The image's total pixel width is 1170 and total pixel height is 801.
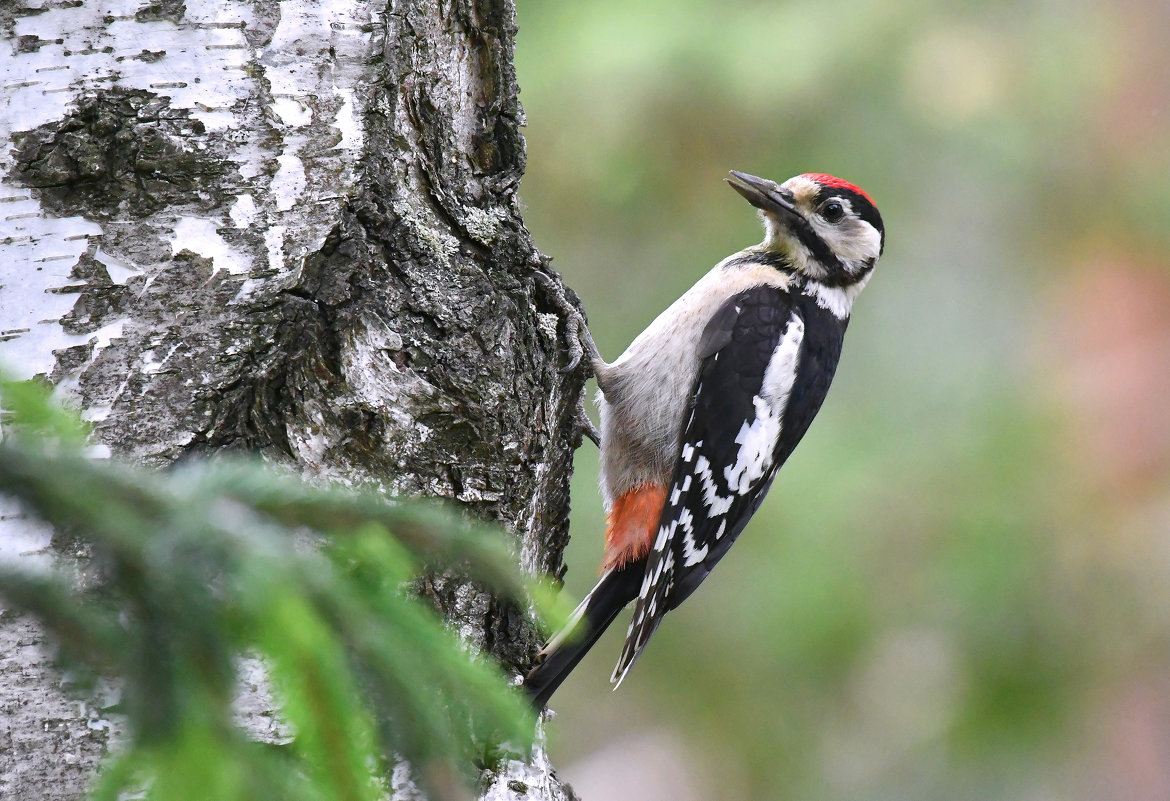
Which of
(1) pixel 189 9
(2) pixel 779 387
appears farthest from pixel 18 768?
(2) pixel 779 387

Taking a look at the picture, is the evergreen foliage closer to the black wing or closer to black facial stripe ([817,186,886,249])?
the black wing

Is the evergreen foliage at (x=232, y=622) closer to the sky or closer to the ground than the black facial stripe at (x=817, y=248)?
closer to the sky

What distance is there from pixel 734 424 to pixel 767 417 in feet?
0.42

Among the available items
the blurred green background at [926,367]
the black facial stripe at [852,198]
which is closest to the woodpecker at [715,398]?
the black facial stripe at [852,198]

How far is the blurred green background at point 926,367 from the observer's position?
155 inches

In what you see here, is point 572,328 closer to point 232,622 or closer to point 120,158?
point 120,158

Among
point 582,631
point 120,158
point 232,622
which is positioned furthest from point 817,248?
point 232,622

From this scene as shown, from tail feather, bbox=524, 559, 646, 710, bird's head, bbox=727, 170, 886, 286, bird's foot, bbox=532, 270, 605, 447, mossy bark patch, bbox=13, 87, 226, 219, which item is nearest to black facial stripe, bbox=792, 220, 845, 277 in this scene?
bird's head, bbox=727, 170, 886, 286

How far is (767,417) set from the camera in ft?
9.97

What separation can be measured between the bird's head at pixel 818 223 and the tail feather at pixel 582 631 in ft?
3.64

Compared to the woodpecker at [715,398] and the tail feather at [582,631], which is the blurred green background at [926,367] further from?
the tail feather at [582,631]

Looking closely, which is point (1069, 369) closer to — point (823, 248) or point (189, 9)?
point (823, 248)

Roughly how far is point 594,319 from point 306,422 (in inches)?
133

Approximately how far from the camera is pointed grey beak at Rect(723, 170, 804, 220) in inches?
125
